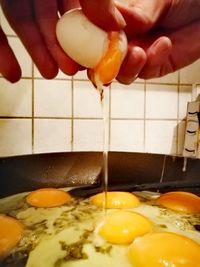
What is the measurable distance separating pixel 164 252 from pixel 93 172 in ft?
1.78

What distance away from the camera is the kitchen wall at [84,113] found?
114 centimetres

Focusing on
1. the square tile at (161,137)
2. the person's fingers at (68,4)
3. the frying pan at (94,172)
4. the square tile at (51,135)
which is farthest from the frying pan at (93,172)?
the person's fingers at (68,4)

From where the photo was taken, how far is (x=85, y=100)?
1.22 metres

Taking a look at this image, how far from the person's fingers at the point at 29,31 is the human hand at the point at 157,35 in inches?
6.2

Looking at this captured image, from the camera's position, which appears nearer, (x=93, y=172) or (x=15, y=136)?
(x=93, y=172)

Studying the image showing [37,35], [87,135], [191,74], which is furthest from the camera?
[191,74]

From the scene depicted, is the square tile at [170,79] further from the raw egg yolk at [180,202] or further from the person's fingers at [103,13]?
the person's fingers at [103,13]

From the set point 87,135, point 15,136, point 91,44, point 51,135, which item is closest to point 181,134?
point 87,135

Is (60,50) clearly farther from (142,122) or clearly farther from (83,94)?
(142,122)

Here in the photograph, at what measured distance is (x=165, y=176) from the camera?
1.00 m

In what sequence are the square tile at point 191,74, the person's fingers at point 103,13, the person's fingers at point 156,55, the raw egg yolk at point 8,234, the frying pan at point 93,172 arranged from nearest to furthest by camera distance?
the person's fingers at point 103,13 → the raw egg yolk at point 8,234 → the person's fingers at point 156,55 → the frying pan at point 93,172 → the square tile at point 191,74

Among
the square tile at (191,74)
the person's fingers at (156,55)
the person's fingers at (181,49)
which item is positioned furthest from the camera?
the square tile at (191,74)

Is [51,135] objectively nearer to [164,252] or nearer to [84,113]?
[84,113]

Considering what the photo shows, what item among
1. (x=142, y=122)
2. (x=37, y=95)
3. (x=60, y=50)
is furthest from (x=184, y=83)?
(x=60, y=50)
